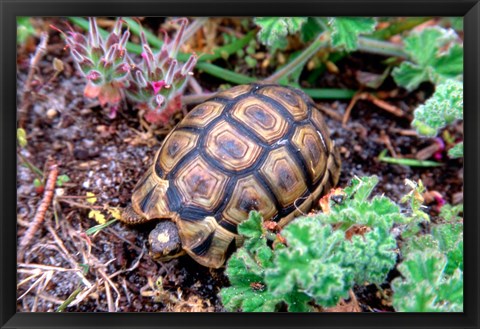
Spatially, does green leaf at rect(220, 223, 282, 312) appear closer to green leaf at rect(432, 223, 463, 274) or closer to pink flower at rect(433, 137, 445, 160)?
green leaf at rect(432, 223, 463, 274)

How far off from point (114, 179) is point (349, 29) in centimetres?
163

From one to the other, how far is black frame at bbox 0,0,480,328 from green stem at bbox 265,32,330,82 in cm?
115

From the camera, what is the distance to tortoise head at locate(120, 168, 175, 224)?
99.0 inches

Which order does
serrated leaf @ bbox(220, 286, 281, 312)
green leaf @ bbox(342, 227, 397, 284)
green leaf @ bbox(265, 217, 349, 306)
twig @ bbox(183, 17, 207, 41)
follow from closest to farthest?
green leaf @ bbox(265, 217, 349, 306) < green leaf @ bbox(342, 227, 397, 284) < serrated leaf @ bbox(220, 286, 281, 312) < twig @ bbox(183, 17, 207, 41)

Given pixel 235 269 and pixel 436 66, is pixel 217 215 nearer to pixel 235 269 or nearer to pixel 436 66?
pixel 235 269

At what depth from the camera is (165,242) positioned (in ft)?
8.03

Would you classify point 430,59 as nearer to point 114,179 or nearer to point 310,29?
point 310,29

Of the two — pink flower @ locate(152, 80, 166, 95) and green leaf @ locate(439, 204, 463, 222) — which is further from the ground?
pink flower @ locate(152, 80, 166, 95)

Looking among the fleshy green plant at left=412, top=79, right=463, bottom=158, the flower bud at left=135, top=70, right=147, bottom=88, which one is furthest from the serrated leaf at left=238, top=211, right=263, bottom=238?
the fleshy green plant at left=412, top=79, right=463, bottom=158

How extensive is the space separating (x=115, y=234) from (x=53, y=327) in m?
0.86

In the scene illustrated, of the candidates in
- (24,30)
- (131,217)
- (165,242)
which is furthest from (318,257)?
(24,30)

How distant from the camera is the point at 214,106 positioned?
106 inches

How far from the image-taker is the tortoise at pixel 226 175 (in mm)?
2457

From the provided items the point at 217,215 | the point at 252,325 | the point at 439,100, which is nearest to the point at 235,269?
the point at 217,215
